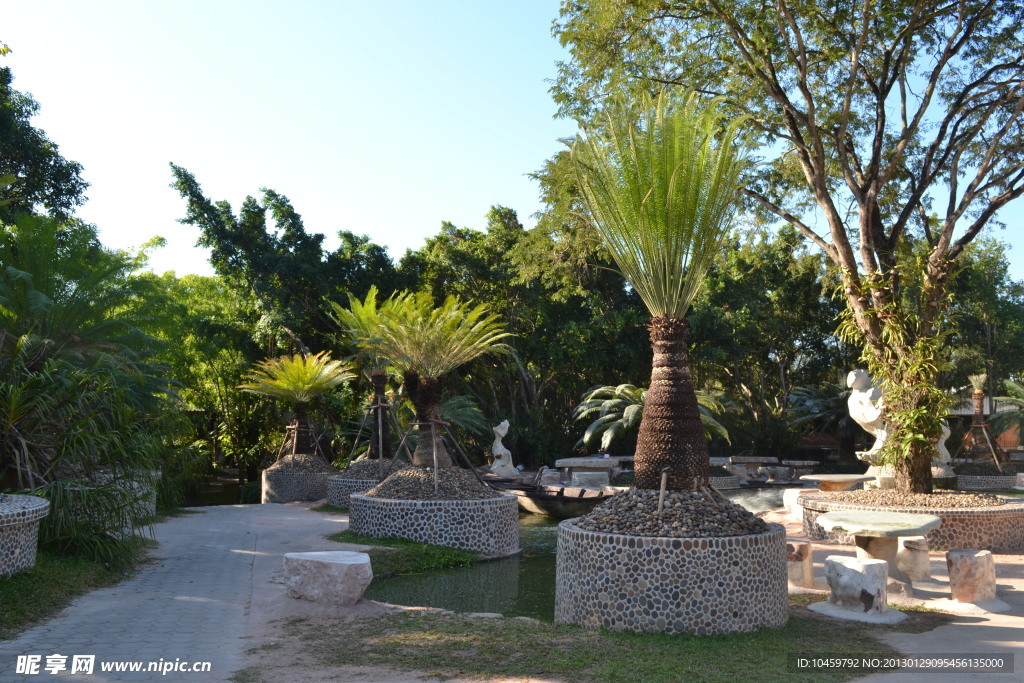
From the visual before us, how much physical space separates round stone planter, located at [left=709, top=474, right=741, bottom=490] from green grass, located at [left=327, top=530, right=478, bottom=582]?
27.8 feet

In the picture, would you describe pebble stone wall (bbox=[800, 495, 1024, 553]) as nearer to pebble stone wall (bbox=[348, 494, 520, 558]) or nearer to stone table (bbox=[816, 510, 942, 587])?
stone table (bbox=[816, 510, 942, 587])

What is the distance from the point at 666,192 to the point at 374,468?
9.80m

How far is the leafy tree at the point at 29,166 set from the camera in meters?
19.4

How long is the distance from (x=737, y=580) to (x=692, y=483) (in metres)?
0.97

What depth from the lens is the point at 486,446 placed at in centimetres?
2505

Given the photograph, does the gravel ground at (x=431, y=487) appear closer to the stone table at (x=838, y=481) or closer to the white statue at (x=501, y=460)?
the stone table at (x=838, y=481)

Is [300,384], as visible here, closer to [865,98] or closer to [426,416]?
[426,416]

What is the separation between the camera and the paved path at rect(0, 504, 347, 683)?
5629 millimetres

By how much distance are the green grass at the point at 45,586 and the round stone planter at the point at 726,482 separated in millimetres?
12859

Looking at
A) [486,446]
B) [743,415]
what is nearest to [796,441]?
[743,415]

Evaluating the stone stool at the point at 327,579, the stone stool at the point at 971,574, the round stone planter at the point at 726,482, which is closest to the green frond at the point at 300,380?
the round stone planter at the point at 726,482

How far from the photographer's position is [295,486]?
1842 cm

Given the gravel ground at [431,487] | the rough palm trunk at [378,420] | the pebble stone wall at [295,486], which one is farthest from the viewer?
the pebble stone wall at [295,486]

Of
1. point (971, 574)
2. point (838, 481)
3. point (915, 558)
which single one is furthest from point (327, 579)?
point (838, 481)
